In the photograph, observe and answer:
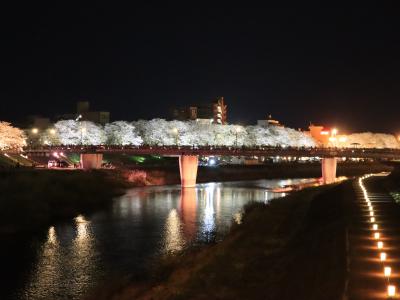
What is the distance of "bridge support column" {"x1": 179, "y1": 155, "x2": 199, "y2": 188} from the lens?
8688 cm

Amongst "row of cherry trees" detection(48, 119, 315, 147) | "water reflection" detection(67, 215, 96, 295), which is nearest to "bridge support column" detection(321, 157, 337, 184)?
"row of cherry trees" detection(48, 119, 315, 147)

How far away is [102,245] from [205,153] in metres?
55.6

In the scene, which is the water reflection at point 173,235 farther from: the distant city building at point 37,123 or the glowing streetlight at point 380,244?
the distant city building at point 37,123

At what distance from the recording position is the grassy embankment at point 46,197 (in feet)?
137

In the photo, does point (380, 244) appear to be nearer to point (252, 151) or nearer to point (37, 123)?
point (252, 151)

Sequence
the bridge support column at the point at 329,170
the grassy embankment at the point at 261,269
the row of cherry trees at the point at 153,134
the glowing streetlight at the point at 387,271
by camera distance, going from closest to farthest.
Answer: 1. the glowing streetlight at the point at 387,271
2. the grassy embankment at the point at 261,269
3. the bridge support column at the point at 329,170
4. the row of cherry trees at the point at 153,134

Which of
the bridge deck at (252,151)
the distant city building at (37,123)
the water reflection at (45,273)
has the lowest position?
the water reflection at (45,273)

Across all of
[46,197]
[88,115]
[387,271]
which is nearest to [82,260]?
[387,271]

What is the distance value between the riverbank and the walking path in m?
Answer: 60.8

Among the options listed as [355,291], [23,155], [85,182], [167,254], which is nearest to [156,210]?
[85,182]

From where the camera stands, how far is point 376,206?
1393 inches

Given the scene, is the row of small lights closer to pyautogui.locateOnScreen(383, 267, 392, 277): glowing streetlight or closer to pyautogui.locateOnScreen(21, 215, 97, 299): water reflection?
pyautogui.locateOnScreen(383, 267, 392, 277): glowing streetlight

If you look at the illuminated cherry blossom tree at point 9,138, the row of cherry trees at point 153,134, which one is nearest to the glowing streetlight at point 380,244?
the illuminated cherry blossom tree at point 9,138

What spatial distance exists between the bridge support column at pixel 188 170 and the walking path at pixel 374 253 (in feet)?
178
